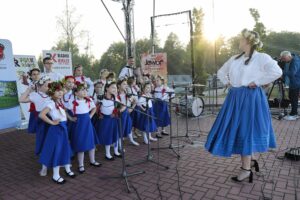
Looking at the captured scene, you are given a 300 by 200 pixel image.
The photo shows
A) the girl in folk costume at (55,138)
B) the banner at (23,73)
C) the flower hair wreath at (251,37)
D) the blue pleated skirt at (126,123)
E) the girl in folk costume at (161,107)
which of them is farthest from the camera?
the banner at (23,73)

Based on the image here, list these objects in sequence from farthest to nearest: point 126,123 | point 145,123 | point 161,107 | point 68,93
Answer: point 161,107 → point 145,123 → point 126,123 → point 68,93

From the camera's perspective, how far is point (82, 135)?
3832 mm

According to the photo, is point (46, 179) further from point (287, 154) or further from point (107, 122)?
point (287, 154)

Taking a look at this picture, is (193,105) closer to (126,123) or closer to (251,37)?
(126,123)

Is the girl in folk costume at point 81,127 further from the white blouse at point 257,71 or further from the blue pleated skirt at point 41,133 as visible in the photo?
the white blouse at point 257,71

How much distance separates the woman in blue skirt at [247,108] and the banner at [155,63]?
5.89 metres

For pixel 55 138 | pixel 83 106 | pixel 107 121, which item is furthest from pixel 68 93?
pixel 55 138

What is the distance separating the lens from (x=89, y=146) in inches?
151

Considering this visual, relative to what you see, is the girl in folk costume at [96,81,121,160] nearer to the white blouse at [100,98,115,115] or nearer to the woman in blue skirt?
the white blouse at [100,98,115,115]

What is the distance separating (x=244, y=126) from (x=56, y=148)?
2299mm

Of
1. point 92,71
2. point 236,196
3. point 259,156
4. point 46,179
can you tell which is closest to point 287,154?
point 259,156

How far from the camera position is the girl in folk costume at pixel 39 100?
3867 millimetres

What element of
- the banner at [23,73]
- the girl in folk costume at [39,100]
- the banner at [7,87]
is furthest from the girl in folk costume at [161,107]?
the banner at [23,73]

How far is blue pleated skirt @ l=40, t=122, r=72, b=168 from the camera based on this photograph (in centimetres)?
348
